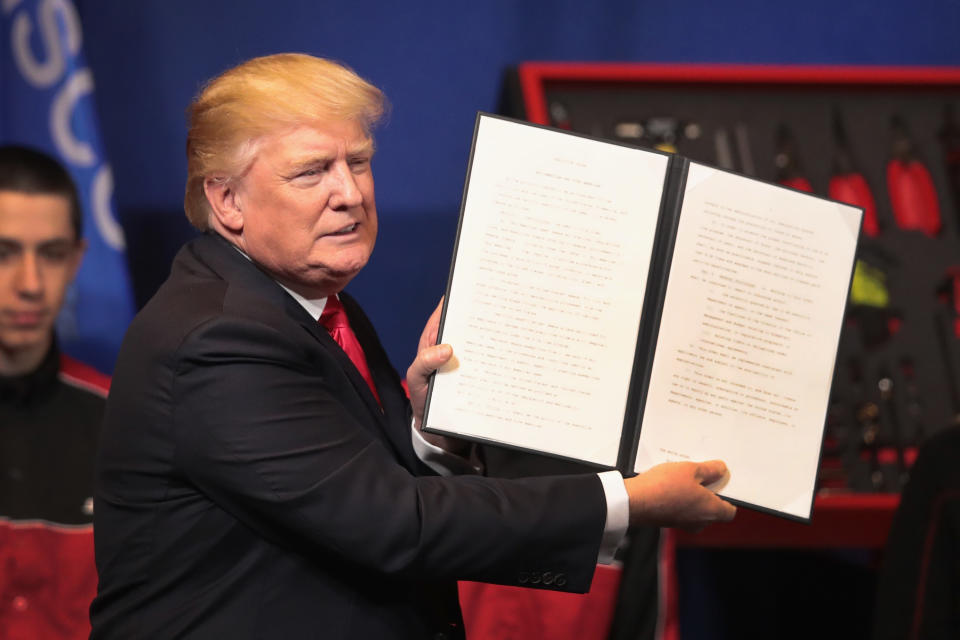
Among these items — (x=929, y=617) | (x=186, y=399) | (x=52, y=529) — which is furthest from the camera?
(x=52, y=529)

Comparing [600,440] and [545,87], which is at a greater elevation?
[545,87]

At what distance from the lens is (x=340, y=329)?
5.32 ft

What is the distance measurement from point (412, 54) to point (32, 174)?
3.43 ft

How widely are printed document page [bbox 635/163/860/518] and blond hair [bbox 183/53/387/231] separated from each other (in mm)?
509

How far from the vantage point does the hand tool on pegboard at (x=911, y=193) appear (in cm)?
276

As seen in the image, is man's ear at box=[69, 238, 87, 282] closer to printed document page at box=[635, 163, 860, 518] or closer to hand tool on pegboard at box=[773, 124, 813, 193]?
printed document page at box=[635, 163, 860, 518]

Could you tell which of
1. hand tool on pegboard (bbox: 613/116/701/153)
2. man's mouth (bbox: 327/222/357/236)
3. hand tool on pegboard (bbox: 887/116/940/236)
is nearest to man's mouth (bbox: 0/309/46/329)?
man's mouth (bbox: 327/222/357/236)

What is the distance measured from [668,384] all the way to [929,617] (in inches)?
30.5

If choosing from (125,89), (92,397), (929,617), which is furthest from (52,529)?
(929,617)

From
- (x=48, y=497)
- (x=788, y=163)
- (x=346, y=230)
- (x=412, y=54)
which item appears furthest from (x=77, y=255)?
(x=788, y=163)

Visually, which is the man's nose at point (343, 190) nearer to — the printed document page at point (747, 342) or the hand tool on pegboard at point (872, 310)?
the printed document page at point (747, 342)

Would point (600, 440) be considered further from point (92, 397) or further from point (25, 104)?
point (25, 104)

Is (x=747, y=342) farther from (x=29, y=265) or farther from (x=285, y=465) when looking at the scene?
(x=29, y=265)

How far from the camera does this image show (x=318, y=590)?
1362mm
